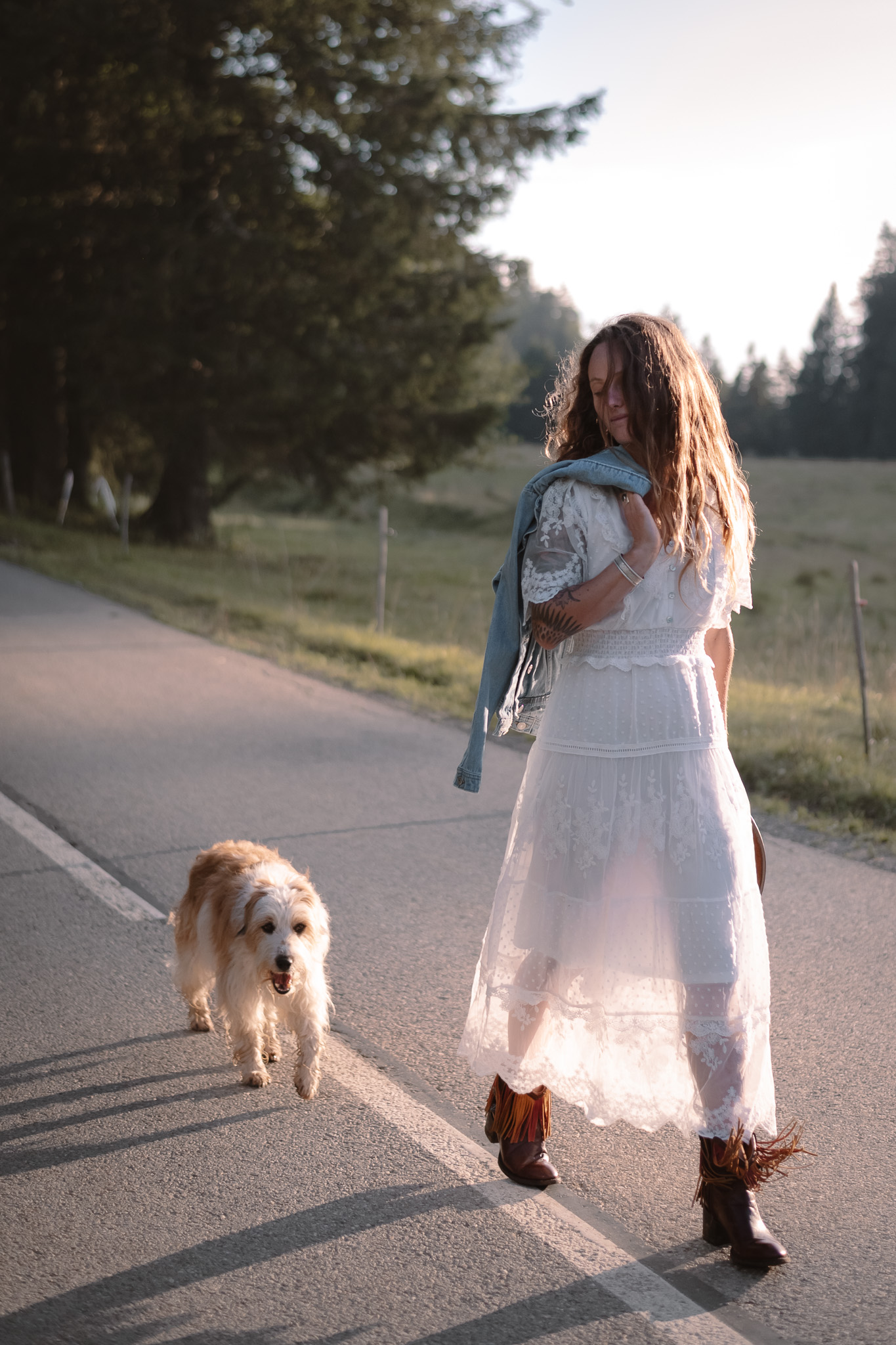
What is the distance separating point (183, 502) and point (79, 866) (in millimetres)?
20777

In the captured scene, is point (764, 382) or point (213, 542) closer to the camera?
point (213, 542)

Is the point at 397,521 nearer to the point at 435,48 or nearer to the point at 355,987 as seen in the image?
the point at 435,48

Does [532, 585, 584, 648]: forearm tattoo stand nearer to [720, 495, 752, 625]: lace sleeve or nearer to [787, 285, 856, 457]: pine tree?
[720, 495, 752, 625]: lace sleeve

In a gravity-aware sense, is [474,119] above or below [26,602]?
above

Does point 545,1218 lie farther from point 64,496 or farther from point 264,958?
Answer: point 64,496

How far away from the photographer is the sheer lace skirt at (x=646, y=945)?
2.89 m

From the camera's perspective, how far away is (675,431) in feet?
9.60

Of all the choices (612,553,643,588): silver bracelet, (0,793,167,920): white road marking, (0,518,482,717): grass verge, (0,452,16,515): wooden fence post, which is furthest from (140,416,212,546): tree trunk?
(612,553,643,588): silver bracelet

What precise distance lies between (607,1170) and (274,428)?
2099 centimetres

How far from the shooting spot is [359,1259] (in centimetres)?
284

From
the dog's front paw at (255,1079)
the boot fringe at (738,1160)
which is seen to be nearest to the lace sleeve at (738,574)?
the boot fringe at (738,1160)

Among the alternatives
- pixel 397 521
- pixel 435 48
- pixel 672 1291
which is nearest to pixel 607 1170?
pixel 672 1291

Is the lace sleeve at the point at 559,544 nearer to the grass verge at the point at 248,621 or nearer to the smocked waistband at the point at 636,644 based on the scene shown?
the smocked waistband at the point at 636,644

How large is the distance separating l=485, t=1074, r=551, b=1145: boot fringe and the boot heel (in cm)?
47
